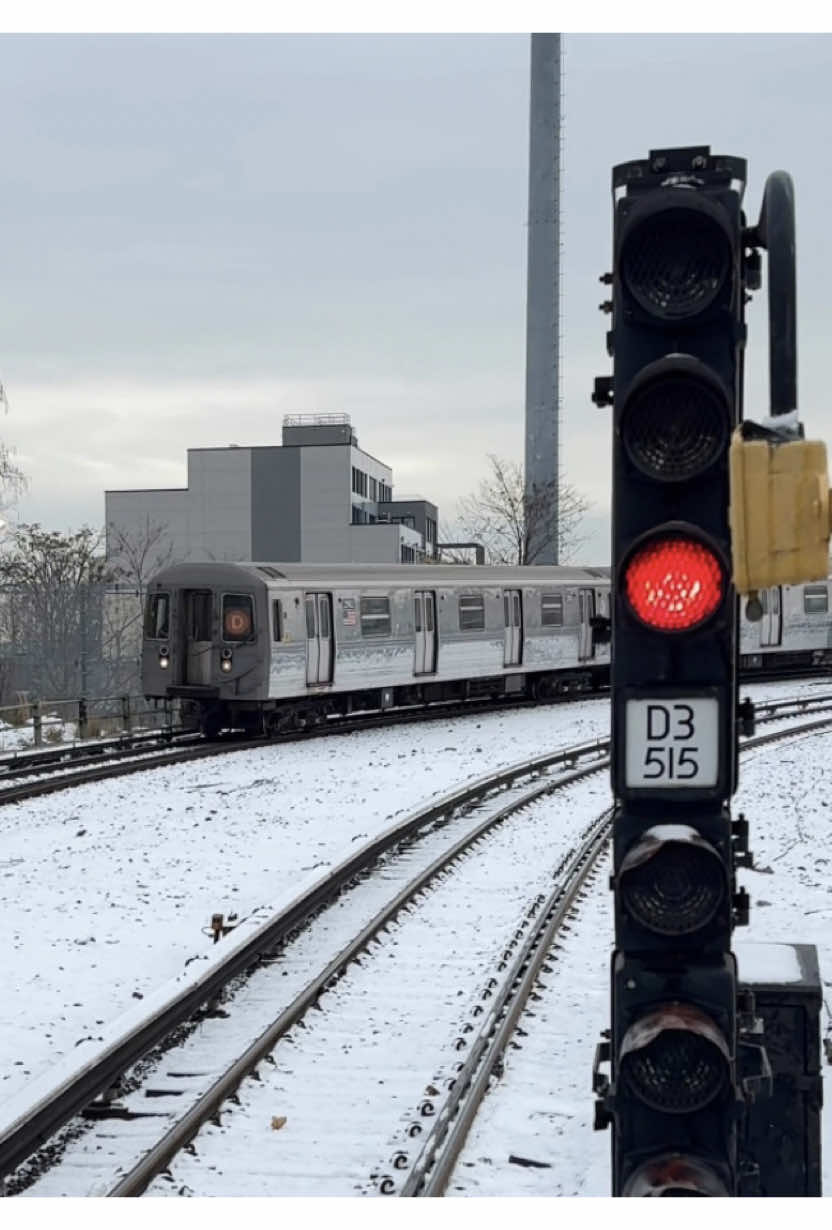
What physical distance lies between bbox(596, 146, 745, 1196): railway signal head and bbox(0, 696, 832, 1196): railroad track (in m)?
3.21

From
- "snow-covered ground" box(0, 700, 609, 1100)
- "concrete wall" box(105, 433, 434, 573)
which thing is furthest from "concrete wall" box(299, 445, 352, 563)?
"snow-covered ground" box(0, 700, 609, 1100)

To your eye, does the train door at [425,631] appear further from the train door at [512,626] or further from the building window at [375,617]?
the train door at [512,626]

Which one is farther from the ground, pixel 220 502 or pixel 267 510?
pixel 220 502

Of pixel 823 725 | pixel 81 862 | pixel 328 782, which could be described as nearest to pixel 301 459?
pixel 823 725

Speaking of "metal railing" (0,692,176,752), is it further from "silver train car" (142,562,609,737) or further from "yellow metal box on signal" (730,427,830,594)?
"yellow metal box on signal" (730,427,830,594)

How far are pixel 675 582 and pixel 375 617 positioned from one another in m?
23.6

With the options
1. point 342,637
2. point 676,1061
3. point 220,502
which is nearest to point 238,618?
point 342,637

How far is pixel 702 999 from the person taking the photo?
3176 mm

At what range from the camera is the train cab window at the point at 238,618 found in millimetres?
24000

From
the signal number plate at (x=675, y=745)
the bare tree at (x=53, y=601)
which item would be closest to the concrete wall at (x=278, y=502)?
the bare tree at (x=53, y=601)

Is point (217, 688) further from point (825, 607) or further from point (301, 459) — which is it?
point (301, 459)

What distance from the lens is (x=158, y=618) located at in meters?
25.0

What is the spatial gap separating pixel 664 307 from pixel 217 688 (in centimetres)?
2156

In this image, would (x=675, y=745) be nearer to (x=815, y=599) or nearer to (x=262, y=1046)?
(x=262, y=1046)
